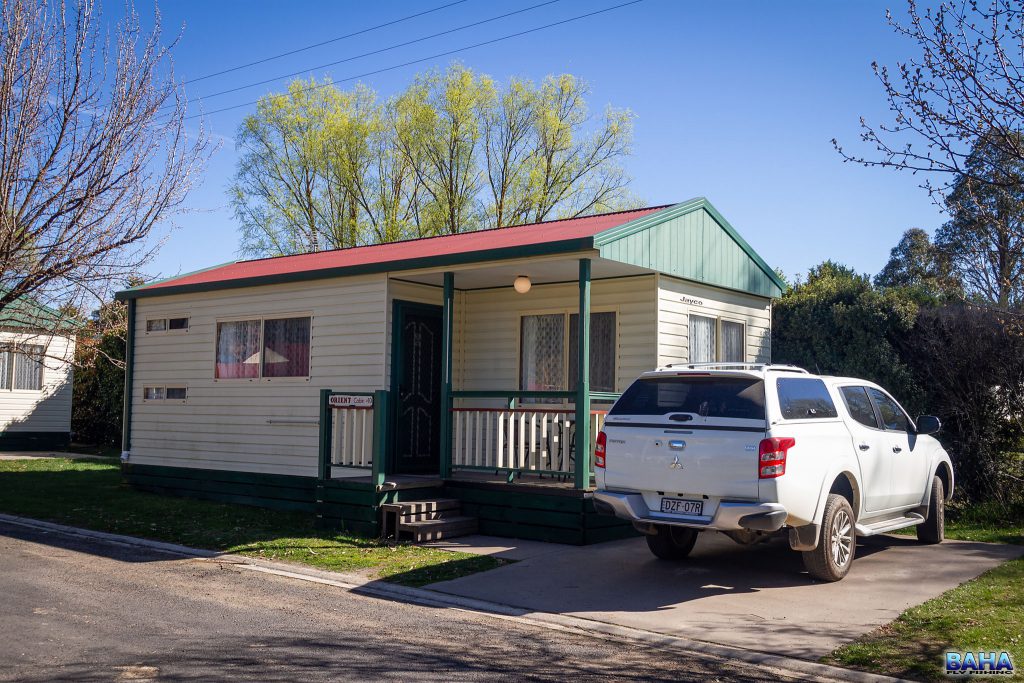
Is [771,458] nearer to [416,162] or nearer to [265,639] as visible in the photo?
[265,639]

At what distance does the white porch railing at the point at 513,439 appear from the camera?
10570 mm

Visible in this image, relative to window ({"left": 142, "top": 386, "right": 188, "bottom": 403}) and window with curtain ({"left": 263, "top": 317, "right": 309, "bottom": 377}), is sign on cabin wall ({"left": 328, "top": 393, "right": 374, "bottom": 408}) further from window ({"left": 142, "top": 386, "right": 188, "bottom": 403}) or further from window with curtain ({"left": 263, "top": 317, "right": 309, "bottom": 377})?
window ({"left": 142, "top": 386, "right": 188, "bottom": 403})

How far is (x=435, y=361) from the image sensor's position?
12891 millimetres

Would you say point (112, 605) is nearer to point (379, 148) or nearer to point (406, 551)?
point (406, 551)

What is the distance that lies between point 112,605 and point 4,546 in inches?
142

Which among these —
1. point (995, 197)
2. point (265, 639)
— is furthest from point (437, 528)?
point (995, 197)

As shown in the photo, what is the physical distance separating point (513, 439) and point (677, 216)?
11.7ft

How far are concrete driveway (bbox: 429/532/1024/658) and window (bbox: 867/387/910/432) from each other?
4.30 feet

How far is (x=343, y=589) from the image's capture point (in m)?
8.12

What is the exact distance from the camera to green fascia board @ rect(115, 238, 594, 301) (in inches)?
401

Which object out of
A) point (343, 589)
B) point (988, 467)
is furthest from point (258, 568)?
point (988, 467)

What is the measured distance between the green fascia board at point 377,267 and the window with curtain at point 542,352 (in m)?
2.16

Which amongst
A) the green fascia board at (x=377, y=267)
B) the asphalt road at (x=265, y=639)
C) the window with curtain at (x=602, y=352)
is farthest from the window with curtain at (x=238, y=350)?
the asphalt road at (x=265, y=639)

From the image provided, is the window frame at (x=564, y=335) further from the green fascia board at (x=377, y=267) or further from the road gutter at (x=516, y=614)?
the road gutter at (x=516, y=614)
